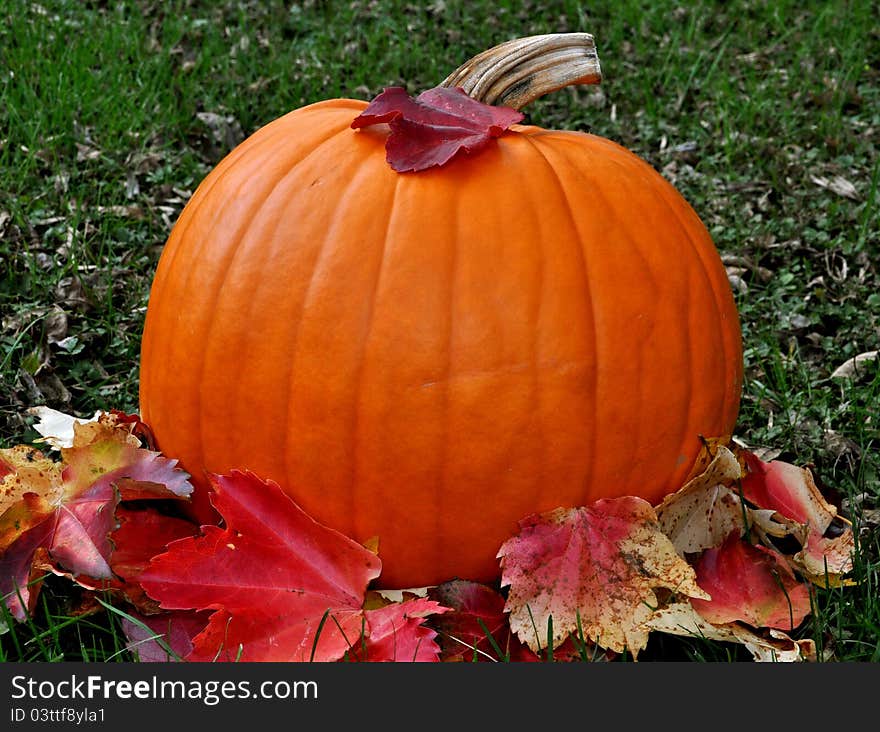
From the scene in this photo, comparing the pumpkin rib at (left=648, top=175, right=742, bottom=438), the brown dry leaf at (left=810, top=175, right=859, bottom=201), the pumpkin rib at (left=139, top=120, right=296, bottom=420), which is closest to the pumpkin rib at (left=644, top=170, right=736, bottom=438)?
the pumpkin rib at (left=648, top=175, right=742, bottom=438)

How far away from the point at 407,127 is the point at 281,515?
0.75 metres

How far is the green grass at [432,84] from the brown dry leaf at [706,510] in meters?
0.21

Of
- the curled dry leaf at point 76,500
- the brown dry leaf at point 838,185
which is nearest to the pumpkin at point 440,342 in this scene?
the curled dry leaf at point 76,500

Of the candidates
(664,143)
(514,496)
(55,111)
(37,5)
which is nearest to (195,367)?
(514,496)

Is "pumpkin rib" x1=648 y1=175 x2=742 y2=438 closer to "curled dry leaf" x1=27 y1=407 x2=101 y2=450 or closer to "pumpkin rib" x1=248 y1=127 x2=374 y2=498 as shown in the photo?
"pumpkin rib" x1=248 y1=127 x2=374 y2=498

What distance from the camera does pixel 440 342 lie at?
1840 mm

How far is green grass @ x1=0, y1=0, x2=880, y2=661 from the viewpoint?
9.24 ft

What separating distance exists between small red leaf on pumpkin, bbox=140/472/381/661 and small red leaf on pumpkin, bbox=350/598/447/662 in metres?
0.03

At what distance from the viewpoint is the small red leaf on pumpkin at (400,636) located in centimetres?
177

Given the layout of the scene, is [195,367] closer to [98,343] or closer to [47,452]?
[47,452]

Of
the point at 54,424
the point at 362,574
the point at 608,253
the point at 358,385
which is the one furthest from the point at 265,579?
the point at 54,424

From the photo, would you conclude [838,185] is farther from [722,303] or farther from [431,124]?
[431,124]

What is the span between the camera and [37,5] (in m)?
5.00

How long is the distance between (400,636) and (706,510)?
682 mm
